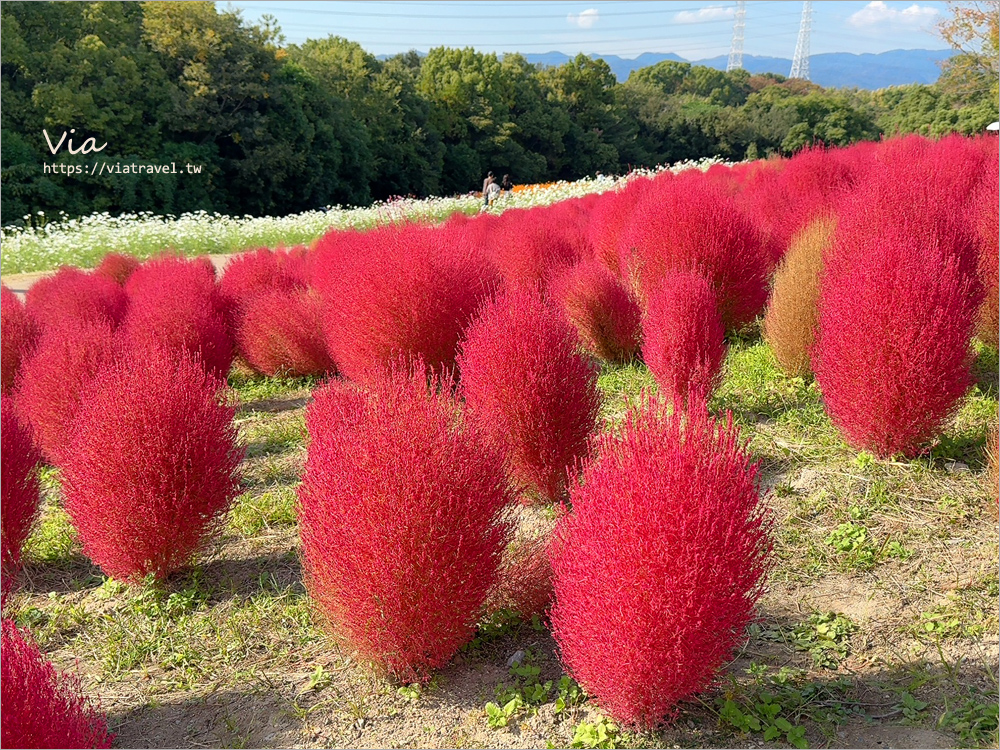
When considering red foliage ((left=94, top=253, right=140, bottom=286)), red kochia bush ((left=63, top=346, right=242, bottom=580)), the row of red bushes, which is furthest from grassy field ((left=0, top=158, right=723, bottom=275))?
red kochia bush ((left=63, top=346, right=242, bottom=580))

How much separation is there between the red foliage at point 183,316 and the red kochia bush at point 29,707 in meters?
3.40

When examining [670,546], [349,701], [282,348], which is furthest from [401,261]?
[670,546]

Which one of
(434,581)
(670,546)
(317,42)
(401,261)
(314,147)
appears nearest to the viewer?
(670,546)

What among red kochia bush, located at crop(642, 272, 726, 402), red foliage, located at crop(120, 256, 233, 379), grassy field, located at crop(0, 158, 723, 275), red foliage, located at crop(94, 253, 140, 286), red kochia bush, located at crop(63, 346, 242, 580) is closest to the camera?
red kochia bush, located at crop(63, 346, 242, 580)

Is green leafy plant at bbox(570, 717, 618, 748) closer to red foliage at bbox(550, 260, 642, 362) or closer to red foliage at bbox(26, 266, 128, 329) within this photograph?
red foliage at bbox(550, 260, 642, 362)

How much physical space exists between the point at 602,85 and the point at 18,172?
84.4ft

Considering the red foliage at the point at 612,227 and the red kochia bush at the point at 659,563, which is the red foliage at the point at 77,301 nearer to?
the red foliage at the point at 612,227

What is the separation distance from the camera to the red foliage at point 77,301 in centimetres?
586

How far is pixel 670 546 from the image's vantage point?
1.87m

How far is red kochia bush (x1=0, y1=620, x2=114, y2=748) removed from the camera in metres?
1.81

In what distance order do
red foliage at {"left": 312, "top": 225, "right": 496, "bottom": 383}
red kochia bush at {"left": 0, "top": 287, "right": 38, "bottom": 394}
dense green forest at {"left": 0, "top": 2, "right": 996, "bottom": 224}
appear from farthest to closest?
dense green forest at {"left": 0, "top": 2, "right": 996, "bottom": 224} < red kochia bush at {"left": 0, "top": 287, "right": 38, "bottom": 394} < red foliage at {"left": 312, "top": 225, "right": 496, "bottom": 383}

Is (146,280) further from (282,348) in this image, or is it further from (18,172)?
(18,172)

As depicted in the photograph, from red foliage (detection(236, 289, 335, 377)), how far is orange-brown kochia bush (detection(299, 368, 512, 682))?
3.51 metres

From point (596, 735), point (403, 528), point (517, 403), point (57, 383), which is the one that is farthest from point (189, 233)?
point (596, 735)
